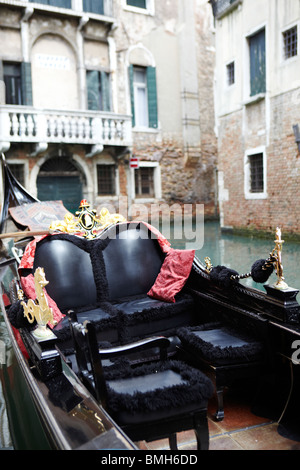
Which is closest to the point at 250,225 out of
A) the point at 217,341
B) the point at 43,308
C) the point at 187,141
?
the point at 187,141

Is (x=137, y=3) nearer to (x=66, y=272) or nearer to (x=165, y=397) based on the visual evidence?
(x=66, y=272)

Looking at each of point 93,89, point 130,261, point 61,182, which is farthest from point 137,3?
point 130,261

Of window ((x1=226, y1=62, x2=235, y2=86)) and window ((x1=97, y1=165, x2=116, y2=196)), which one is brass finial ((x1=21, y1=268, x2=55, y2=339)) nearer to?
window ((x1=226, y1=62, x2=235, y2=86))

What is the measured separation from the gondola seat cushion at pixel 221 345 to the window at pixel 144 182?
8953 mm

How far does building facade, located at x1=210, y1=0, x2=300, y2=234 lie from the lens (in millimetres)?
6977

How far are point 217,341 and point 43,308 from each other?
772 mm

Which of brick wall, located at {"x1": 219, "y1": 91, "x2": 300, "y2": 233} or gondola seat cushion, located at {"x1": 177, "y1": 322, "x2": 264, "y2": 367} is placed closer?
gondola seat cushion, located at {"x1": 177, "y1": 322, "x2": 264, "y2": 367}

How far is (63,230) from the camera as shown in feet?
8.52

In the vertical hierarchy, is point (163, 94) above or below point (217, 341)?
above

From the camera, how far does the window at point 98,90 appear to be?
9977mm

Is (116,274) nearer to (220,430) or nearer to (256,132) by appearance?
(220,430)

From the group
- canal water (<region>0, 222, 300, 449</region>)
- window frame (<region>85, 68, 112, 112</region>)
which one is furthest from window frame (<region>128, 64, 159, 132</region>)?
canal water (<region>0, 222, 300, 449</region>)

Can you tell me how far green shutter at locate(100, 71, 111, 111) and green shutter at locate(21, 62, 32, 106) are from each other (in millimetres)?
1730

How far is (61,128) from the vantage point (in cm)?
914
